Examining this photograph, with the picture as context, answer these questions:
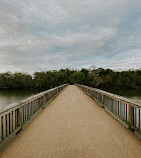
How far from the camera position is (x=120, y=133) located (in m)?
2.65

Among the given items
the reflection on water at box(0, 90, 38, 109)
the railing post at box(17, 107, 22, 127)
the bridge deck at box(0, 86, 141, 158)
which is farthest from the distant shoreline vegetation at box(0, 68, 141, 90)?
the railing post at box(17, 107, 22, 127)

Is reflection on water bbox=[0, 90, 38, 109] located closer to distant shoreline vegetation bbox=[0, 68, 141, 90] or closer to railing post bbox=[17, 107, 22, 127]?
railing post bbox=[17, 107, 22, 127]

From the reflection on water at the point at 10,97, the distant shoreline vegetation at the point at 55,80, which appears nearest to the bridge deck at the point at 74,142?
the reflection on water at the point at 10,97

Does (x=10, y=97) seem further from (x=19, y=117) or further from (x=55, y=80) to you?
(x=55, y=80)

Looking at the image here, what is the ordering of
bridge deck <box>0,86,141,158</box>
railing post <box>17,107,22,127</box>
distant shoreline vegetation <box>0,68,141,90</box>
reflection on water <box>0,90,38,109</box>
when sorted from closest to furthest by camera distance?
bridge deck <box>0,86,141,158</box>
railing post <box>17,107,22,127</box>
reflection on water <box>0,90,38,109</box>
distant shoreline vegetation <box>0,68,141,90</box>

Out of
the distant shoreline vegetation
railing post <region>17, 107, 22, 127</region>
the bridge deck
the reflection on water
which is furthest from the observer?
the distant shoreline vegetation

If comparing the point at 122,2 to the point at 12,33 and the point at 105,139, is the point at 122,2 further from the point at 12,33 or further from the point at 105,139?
the point at 12,33

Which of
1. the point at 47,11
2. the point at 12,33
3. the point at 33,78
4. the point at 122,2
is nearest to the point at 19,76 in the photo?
the point at 33,78

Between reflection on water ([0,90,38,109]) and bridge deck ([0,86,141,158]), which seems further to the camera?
reflection on water ([0,90,38,109])

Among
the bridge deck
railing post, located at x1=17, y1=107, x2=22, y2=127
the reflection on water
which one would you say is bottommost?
the reflection on water

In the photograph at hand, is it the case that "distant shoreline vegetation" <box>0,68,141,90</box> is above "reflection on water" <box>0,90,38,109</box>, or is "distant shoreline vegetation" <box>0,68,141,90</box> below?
above

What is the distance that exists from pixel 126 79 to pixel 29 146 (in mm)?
61510

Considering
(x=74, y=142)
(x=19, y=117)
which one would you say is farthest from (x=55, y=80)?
(x=74, y=142)

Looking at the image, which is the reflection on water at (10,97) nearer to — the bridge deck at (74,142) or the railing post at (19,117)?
the railing post at (19,117)
